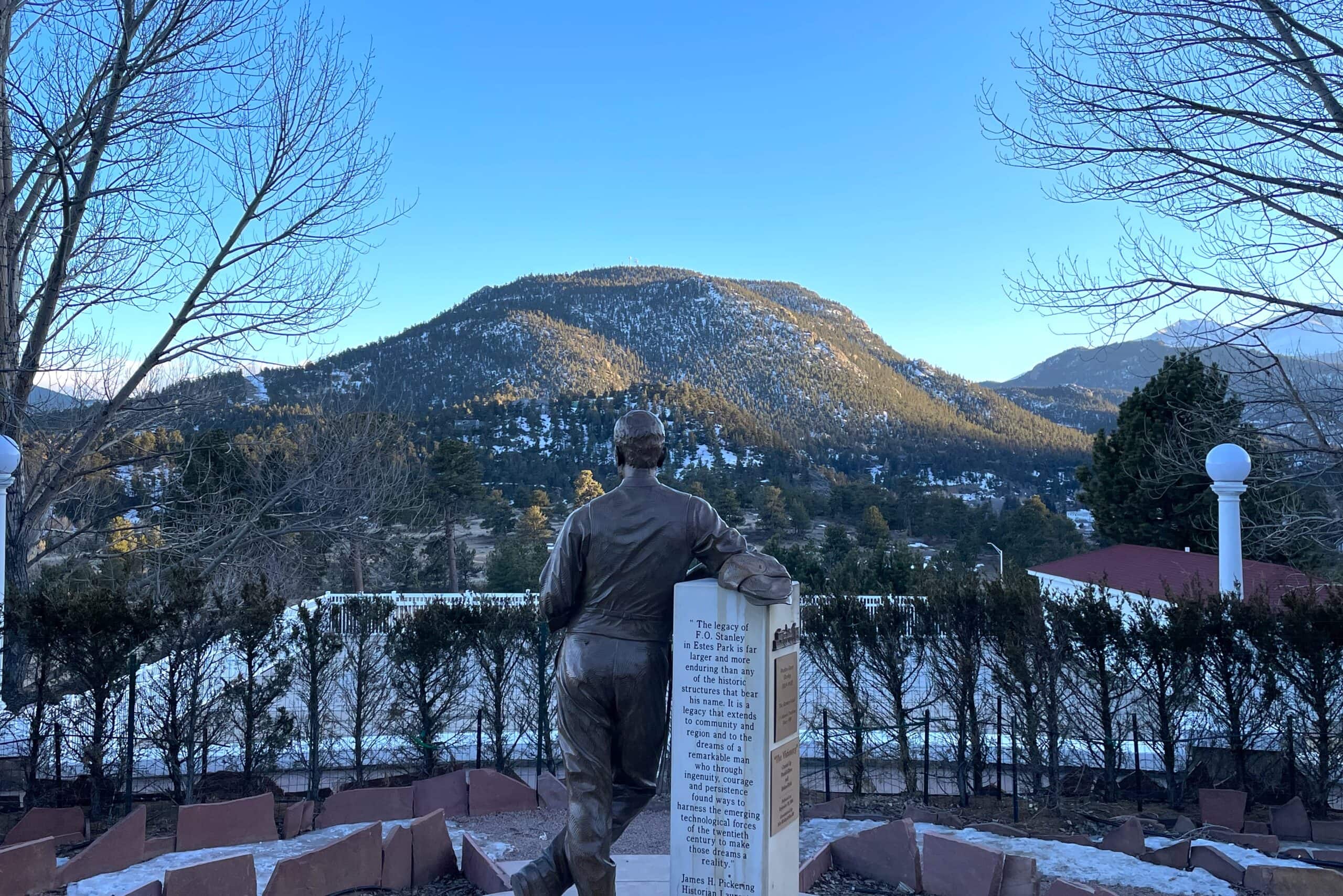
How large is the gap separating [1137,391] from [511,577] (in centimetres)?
2064

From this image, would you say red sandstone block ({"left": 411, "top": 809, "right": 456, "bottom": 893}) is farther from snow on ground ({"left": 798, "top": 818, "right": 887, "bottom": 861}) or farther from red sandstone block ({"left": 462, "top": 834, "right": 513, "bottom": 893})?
snow on ground ({"left": 798, "top": 818, "right": 887, "bottom": 861})

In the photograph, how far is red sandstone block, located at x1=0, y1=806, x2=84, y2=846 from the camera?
6.44 m

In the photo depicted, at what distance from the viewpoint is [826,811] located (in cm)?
721

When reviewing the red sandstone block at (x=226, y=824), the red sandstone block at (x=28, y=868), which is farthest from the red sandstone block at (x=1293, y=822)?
the red sandstone block at (x=28, y=868)

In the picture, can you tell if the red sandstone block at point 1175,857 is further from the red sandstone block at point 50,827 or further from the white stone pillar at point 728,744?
the red sandstone block at point 50,827

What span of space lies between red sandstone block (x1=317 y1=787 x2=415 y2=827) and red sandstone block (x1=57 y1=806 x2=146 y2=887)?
131 cm

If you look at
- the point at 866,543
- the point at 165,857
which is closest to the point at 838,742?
the point at 165,857

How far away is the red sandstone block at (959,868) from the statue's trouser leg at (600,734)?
2127mm

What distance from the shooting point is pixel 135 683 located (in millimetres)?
7773

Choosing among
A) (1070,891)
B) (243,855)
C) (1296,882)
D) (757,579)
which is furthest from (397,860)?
(1296,882)

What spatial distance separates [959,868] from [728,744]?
203cm

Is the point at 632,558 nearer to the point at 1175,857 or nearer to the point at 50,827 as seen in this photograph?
the point at 1175,857

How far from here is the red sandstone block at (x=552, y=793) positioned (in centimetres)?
736

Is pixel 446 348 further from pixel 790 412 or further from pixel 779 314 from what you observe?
pixel 779 314
